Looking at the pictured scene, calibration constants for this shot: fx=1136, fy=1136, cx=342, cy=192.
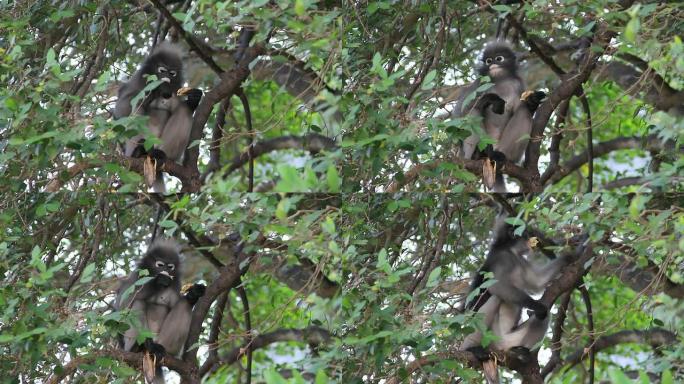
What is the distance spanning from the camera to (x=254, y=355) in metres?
5.77

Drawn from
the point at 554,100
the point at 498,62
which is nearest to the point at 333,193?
the point at 498,62

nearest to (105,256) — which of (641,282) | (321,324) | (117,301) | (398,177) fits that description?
(117,301)

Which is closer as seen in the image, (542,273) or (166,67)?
(542,273)

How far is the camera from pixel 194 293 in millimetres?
5020

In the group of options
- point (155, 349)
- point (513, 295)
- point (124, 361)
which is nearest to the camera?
point (124, 361)

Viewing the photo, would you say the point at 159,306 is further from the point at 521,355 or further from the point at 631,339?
the point at 631,339

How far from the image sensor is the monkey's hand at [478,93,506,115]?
191 inches

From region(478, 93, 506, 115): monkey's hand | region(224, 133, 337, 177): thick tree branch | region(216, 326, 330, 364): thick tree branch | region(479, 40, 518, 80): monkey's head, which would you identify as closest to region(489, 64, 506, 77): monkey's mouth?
region(479, 40, 518, 80): monkey's head

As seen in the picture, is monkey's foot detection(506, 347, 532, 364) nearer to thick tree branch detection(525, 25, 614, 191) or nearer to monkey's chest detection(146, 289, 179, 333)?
thick tree branch detection(525, 25, 614, 191)

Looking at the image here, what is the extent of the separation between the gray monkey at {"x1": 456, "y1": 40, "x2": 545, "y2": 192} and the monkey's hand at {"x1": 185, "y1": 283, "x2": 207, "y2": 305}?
4.24 ft

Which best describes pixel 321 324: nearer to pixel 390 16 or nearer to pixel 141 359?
pixel 141 359

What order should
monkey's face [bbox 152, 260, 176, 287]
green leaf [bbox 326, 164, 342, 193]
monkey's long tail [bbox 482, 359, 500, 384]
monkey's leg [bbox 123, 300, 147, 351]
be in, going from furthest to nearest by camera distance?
monkey's face [bbox 152, 260, 176, 287], monkey's leg [bbox 123, 300, 147, 351], monkey's long tail [bbox 482, 359, 500, 384], green leaf [bbox 326, 164, 342, 193]

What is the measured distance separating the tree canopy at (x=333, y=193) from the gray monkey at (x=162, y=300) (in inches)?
2.6

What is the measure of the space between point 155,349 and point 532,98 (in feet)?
6.36
